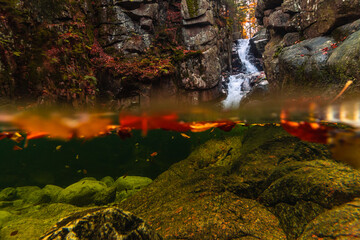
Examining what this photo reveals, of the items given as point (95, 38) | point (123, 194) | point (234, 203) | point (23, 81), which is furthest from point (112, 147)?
point (234, 203)

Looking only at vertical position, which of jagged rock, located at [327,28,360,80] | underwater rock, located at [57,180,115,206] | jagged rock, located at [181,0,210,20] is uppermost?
jagged rock, located at [181,0,210,20]

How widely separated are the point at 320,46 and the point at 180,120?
1064 centimetres

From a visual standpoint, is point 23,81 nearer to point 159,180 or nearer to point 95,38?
point 95,38

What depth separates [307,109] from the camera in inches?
177

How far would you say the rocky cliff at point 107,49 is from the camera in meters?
8.91

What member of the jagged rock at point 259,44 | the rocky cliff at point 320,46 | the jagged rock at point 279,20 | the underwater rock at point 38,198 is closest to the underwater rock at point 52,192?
the underwater rock at point 38,198

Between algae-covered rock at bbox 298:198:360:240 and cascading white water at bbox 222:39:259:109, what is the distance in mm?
13855

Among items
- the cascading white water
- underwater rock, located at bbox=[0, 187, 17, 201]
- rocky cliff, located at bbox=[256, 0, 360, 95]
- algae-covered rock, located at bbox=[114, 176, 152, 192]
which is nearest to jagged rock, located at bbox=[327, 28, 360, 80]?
rocky cliff, located at bbox=[256, 0, 360, 95]

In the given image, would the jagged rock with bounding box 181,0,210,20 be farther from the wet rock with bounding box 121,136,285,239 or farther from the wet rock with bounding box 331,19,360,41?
the wet rock with bounding box 121,136,285,239

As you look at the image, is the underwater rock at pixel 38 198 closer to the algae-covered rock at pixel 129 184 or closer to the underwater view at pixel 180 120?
the underwater view at pixel 180 120

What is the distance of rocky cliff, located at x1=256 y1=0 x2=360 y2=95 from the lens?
23.3ft

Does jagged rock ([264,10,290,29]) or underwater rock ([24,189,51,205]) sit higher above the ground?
jagged rock ([264,10,290,29])

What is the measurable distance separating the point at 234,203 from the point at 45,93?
11.1 m

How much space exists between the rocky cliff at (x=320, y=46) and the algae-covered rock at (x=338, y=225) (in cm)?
639
